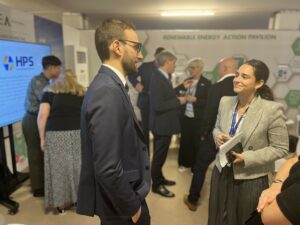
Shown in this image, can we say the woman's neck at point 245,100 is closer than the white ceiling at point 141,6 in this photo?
Yes

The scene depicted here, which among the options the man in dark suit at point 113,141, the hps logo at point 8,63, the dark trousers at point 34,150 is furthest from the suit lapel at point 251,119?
the hps logo at point 8,63

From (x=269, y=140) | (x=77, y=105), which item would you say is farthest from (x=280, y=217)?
(x=77, y=105)

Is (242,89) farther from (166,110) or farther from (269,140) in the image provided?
(166,110)

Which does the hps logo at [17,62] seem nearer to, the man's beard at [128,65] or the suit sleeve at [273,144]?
the man's beard at [128,65]

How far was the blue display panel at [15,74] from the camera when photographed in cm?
251

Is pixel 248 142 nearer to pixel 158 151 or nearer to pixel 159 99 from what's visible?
pixel 159 99

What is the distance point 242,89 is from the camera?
162 cm

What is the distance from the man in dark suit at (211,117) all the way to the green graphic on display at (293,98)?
251cm

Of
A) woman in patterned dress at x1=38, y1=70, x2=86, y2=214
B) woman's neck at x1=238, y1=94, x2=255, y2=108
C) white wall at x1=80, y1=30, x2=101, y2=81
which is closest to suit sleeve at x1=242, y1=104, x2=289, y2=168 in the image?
woman's neck at x1=238, y1=94, x2=255, y2=108

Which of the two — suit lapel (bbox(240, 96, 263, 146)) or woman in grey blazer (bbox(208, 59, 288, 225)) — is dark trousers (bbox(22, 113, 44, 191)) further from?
suit lapel (bbox(240, 96, 263, 146))

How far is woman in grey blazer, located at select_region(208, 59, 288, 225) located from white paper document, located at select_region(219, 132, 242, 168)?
6 cm

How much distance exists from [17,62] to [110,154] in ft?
7.17

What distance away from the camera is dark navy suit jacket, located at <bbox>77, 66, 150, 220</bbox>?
104 cm

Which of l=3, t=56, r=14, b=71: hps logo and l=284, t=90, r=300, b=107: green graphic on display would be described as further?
l=284, t=90, r=300, b=107: green graphic on display
